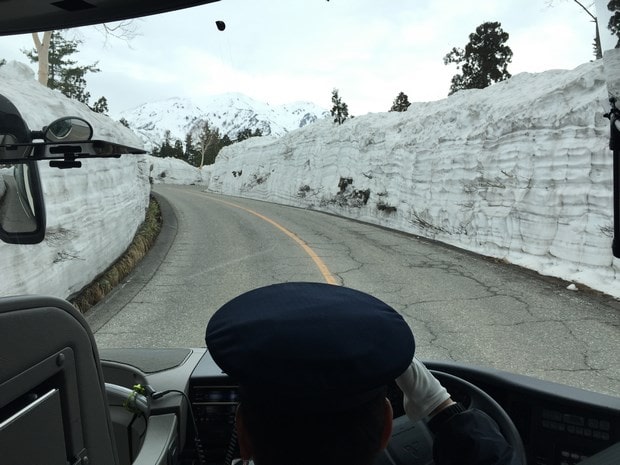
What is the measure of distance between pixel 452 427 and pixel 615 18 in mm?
1224

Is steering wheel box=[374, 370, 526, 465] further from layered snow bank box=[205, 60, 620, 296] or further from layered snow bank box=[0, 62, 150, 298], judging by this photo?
layered snow bank box=[205, 60, 620, 296]

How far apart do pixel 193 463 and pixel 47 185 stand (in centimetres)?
535

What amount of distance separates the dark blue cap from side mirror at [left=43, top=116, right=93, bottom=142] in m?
0.71

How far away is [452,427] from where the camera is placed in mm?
1260

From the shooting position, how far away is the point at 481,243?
11.5 meters

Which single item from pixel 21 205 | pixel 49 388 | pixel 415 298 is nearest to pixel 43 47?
pixel 21 205

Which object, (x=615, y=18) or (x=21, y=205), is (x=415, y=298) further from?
(x=21, y=205)

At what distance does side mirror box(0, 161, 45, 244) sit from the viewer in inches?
62.9

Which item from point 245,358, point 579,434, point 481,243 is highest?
point 245,358

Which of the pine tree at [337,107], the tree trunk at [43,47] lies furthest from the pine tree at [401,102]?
the tree trunk at [43,47]

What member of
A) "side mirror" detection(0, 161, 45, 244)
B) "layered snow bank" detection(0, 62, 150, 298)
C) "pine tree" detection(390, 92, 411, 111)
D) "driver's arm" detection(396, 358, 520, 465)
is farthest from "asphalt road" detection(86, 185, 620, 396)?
"pine tree" detection(390, 92, 411, 111)

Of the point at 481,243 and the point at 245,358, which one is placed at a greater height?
the point at 245,358

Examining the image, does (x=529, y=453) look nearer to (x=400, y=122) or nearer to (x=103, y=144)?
(x=103, y=144)

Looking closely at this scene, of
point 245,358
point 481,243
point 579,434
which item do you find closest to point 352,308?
point 245,358
